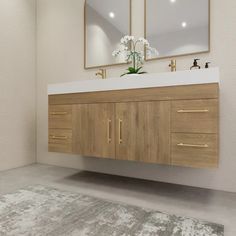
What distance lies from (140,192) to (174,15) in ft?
5.38

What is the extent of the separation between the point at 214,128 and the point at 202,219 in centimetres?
58

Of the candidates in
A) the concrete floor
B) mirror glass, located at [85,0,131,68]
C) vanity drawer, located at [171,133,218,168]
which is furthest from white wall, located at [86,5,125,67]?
the concrete floor

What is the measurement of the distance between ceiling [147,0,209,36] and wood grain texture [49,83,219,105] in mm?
756

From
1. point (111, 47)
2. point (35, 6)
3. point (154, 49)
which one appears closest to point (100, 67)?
point (111, 47)

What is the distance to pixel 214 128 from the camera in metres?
1.48

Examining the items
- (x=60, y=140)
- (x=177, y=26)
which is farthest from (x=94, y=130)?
(x=177, y=26)

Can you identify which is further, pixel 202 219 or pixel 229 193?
pixel 229 193

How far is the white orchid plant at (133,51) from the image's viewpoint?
2.11 metres

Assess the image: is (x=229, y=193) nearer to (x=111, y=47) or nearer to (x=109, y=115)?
(x=109, y=115)

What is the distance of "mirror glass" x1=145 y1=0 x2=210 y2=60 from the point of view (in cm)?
195

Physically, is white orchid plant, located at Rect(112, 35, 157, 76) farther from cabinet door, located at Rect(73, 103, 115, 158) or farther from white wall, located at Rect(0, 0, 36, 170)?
white wall, located at Rect(0, 0, 36, 170)

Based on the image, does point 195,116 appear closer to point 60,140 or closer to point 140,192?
point 140,192

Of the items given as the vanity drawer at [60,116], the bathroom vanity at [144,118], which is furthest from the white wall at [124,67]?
the vanity drawer at [60,116]

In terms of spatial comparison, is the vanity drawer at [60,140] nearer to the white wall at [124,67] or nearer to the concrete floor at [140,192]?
the concrete floor at [140,192]
